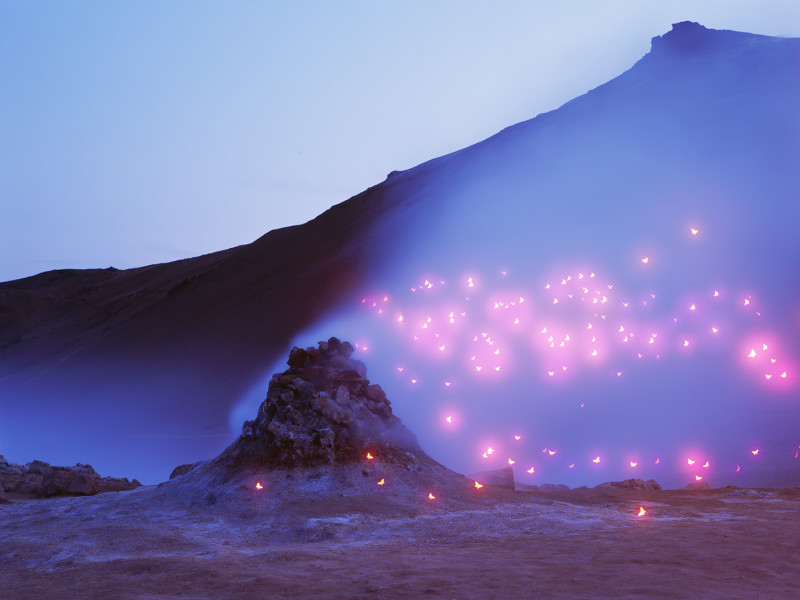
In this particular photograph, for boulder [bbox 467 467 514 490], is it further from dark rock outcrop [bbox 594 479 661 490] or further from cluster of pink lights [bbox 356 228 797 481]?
cluster of pink lights [bbox 356 228 797 481]

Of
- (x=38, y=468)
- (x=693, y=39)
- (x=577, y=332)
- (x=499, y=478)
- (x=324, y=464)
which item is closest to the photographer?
(x=324, y=464)

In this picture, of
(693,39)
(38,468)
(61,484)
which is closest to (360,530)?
(61,484)

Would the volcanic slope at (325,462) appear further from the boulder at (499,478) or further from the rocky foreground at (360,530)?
the boulder at (499,478)

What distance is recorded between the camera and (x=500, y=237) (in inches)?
872

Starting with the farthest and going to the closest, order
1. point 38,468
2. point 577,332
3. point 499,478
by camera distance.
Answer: point 577,332
point 38,468
point 499,478

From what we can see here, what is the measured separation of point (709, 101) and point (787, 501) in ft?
70.6

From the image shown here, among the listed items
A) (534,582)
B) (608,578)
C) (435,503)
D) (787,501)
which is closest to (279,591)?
(534,582)

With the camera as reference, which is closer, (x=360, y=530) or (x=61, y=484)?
(x=360, y=530)

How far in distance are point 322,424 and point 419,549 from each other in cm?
312

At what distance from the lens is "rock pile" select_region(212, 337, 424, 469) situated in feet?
27.7

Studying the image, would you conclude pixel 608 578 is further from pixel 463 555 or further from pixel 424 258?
pixel 424 258

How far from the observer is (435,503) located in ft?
25.8

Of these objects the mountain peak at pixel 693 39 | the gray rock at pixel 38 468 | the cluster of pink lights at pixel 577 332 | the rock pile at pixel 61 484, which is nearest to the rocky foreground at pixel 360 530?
the rock pile at pixel 61 484

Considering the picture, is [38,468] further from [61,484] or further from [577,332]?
[577,332]
